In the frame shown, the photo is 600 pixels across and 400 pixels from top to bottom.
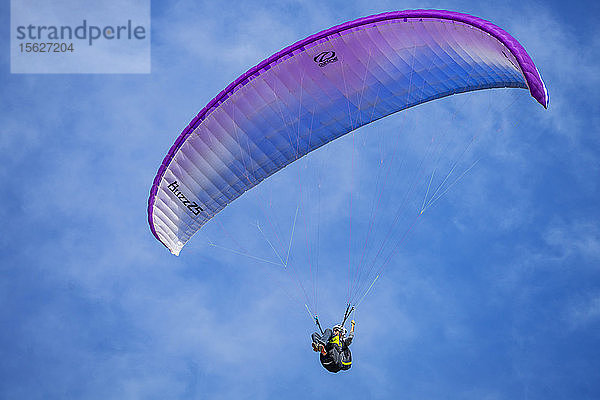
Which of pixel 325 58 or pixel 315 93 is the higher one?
pixel 315 93

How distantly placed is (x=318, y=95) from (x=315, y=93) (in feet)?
0.29

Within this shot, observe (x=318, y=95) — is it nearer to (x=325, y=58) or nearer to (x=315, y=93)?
(x=315, y=93)

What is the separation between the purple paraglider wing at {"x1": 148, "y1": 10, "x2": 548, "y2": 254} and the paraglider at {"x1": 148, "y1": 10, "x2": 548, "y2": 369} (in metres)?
0.02

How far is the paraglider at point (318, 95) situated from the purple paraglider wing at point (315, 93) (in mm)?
22

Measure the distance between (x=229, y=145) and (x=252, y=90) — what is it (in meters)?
1.59

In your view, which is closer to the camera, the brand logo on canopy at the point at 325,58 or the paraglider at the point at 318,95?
the paraglider at the point at 318,95

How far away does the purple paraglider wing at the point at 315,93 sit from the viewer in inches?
571

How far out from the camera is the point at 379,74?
52.6 feet

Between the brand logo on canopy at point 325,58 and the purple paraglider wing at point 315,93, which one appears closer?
the purple paraglider wing at point 315,93

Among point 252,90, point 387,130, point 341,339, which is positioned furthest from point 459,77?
point 387,130

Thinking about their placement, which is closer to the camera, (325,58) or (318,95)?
(325,58)

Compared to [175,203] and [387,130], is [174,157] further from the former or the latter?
[387,130]

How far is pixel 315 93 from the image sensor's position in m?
16.5

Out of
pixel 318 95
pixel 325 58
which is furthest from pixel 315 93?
pixel 325 58
